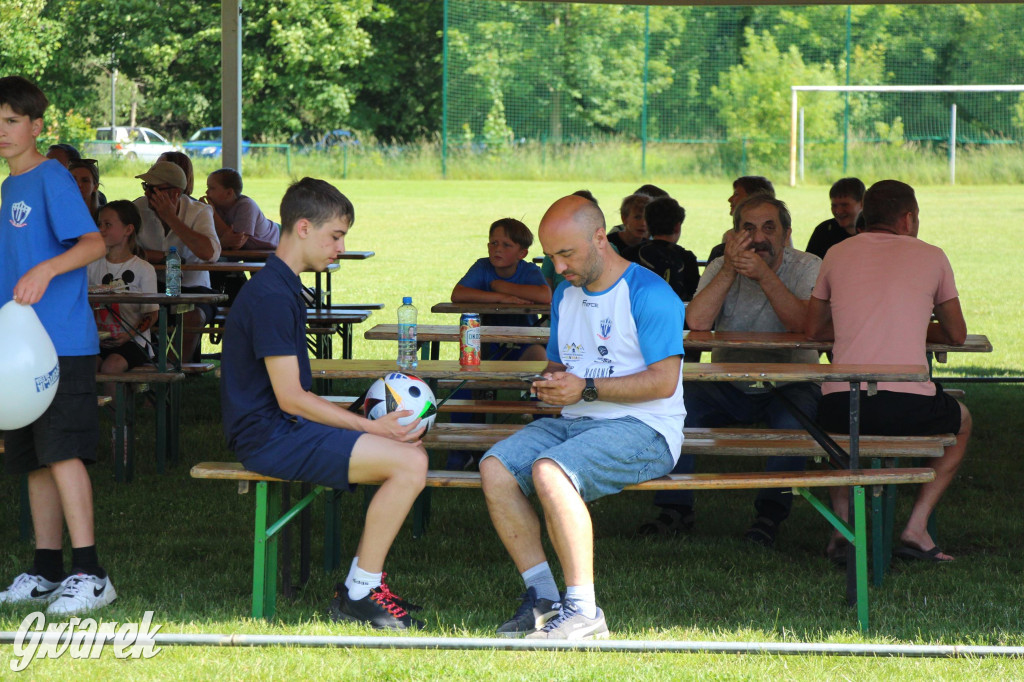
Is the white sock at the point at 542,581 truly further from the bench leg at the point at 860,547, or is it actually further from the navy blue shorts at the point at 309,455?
the bench leg at the point at 860,547

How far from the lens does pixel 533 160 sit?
31453mm

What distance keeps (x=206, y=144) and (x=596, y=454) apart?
1300 inches

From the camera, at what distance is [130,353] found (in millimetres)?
6324

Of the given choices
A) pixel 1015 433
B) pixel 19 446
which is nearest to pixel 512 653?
pixel 19 446

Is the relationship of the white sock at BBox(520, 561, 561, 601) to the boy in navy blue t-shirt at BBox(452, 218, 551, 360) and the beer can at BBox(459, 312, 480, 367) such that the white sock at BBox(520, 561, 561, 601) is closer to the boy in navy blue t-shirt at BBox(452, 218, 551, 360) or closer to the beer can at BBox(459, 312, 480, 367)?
the beer can at BBox(459, 312, 480, 367)

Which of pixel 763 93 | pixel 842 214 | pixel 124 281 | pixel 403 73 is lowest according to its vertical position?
pixel 124 281

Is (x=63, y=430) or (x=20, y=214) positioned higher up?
(x=20, y=214)

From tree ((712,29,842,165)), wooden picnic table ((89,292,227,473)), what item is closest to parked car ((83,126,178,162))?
tree ((712,29,842,165))

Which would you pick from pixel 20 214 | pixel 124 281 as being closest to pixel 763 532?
pixel 20 214

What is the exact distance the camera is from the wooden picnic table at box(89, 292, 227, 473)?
5832 mm

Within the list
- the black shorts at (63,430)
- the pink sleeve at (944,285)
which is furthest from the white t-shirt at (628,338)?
the black shorts at (63,430)

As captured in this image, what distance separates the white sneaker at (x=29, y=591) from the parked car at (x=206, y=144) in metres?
27.4

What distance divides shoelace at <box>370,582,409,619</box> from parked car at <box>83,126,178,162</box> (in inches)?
1172

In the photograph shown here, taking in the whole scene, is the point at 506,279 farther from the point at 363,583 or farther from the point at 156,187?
the point at 363,583
